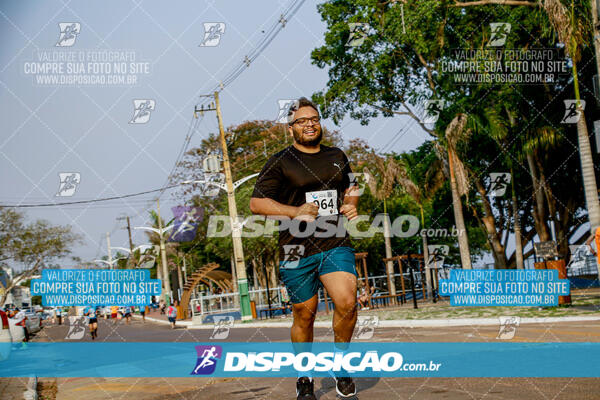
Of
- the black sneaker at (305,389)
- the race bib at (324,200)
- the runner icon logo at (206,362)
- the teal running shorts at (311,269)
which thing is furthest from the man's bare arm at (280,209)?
the runner icon logo at (206,362)

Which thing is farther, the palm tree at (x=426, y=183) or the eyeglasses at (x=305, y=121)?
the palm tree at (x=426, y=183)

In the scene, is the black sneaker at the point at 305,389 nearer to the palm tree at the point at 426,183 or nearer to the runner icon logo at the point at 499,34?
the runner icon logo at the point at 499,34

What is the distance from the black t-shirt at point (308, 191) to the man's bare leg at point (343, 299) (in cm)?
22

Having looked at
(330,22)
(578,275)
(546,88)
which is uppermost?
(330,22)

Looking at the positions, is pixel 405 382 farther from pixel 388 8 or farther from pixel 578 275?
pixel 578 275

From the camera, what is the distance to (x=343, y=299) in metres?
4.56

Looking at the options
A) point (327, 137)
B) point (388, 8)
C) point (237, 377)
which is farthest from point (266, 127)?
point (237, 377)

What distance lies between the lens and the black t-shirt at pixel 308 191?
4.70 metres

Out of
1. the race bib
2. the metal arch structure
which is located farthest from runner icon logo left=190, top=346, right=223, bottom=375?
the metal arch structure

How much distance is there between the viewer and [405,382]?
5152 mm

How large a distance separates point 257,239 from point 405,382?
36.2 m

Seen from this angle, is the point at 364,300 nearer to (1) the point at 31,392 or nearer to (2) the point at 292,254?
(1) the point at 31,392

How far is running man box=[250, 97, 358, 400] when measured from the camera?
465cm

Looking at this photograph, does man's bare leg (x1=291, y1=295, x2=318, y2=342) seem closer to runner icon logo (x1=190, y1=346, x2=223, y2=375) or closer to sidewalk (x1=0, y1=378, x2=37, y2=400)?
runner icon logo (x1=190, y1=346, x2=223, y2=375)
